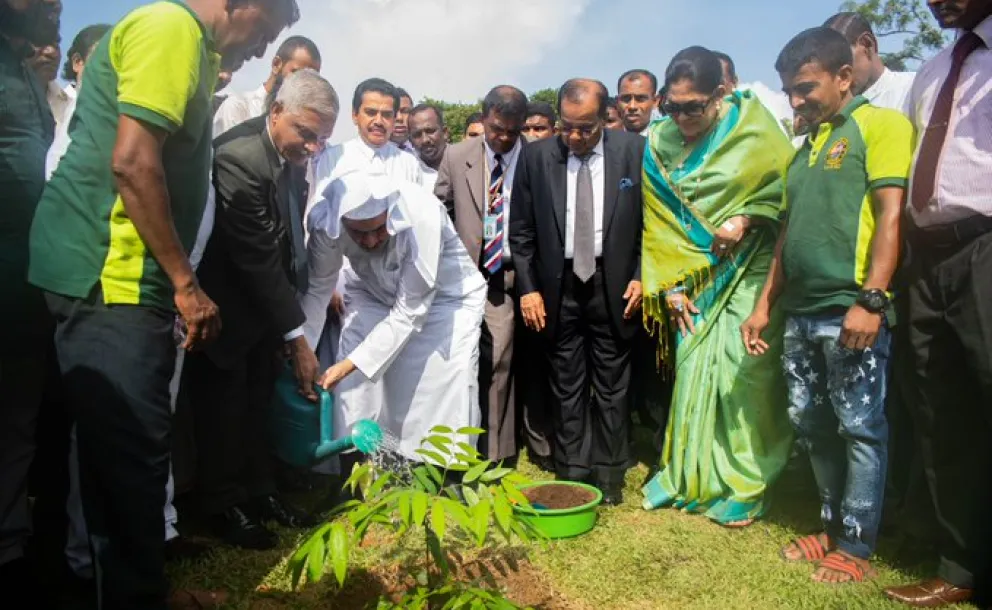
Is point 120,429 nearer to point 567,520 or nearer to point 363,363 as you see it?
point 363,363

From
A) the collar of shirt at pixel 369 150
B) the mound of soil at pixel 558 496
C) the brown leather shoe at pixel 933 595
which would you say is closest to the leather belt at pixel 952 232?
the brown leather shoe at pixel 933 595

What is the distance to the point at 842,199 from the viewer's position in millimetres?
3043

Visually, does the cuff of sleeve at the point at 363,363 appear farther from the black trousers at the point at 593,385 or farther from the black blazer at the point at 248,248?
the black trousers at the point at 593,385

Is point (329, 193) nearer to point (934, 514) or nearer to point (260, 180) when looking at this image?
point (260, 180)

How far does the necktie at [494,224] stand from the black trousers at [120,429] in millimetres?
2323

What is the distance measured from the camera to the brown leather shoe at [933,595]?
279 cm

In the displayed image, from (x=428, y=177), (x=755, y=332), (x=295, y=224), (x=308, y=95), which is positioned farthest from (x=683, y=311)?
(x=428, y=177)

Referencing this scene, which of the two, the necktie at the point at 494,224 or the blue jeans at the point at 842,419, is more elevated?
the necktie at the point at 494,224

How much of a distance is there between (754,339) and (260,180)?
228cm

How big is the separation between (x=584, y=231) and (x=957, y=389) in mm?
1830

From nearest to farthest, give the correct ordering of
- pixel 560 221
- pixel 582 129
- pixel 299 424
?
pixel 299 424
pixel 582 129
pixel 560 221

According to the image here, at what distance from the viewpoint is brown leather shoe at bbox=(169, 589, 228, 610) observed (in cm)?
278

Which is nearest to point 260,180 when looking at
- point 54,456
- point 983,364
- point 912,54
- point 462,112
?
point 54,456

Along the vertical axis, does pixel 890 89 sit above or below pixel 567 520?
above
